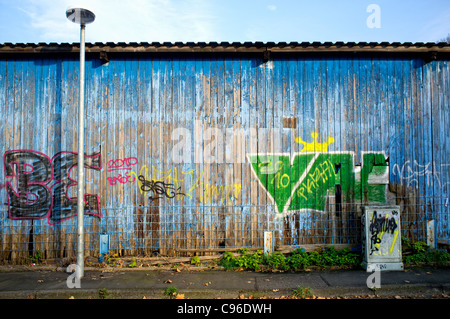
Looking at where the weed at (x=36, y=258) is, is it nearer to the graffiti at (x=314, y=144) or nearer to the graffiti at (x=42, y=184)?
the graffiti at (x=42, y=184)

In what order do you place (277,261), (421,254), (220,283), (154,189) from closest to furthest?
(220,283)
(277,261)
(421,254)
(154,189)

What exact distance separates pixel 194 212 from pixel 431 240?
5.50 meters

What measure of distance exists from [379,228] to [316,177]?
1.64 metres

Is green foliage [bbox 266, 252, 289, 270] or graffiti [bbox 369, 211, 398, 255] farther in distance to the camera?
green foliage [bbox 266, 252, 289, 270]

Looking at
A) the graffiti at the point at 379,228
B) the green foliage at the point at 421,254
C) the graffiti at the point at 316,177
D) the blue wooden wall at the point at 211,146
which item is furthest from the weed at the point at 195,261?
the green foliage at the point at 421,254

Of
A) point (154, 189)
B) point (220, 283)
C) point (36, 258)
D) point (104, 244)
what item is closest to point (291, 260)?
point (220, 283)

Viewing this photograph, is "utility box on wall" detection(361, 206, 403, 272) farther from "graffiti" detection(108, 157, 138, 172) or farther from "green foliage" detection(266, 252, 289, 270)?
"graffiti" detection(108, 157, 138, 172)

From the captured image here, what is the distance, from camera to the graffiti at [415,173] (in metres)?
6.53

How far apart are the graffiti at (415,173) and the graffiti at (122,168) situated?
6121 mm

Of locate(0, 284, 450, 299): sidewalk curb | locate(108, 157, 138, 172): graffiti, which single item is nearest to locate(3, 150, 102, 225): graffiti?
locate(108, 157, 138, 172): graffiti

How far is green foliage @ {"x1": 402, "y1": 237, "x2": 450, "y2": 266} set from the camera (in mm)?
6035

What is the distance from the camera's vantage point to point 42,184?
21.1 ft

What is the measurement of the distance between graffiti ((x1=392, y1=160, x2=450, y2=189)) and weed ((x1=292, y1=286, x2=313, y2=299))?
11.9 ft

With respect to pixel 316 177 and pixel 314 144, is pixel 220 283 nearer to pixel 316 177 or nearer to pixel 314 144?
pixel 316 177
